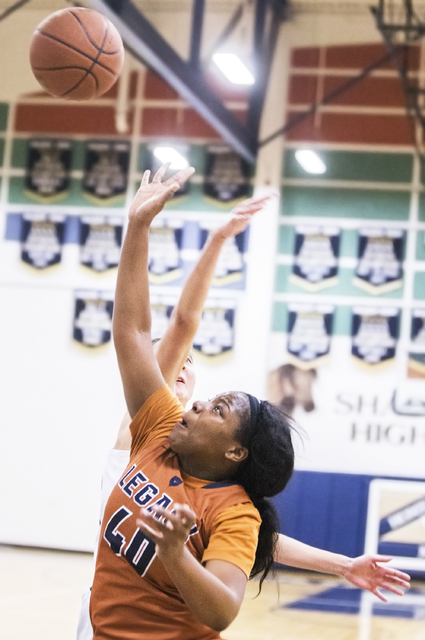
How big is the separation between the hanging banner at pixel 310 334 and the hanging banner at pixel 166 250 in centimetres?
139

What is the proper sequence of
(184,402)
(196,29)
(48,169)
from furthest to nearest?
1. (48,169)
2. (196,29)
3. (184,402)

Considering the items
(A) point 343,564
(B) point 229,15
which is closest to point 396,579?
(A) point 343,564

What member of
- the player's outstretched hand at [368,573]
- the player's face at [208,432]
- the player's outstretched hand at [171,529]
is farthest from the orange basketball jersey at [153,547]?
the player's outstretched hand at [368,573]

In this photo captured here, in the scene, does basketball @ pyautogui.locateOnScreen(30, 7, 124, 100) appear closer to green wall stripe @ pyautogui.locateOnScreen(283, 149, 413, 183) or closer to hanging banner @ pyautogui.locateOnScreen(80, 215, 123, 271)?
hanging banner @ pyautogui.locateOnScreen(80, 215, 123, 271)

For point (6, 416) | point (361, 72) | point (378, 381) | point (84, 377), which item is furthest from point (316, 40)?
point (6, 416)

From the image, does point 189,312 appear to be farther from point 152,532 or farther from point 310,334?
point 310,334

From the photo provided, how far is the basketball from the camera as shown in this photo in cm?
386

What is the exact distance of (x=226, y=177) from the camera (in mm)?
8797

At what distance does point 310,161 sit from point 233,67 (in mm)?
2455

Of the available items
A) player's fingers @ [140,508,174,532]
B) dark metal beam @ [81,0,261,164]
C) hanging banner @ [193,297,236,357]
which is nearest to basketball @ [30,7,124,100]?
dark metal beam @ [81,0,261,164]

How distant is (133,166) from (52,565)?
4.31m

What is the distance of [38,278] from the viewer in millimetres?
8930

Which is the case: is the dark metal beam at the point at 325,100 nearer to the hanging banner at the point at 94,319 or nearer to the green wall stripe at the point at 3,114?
the hanging banner at the point at 94,319

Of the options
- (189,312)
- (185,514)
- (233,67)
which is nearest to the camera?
(185,514)
